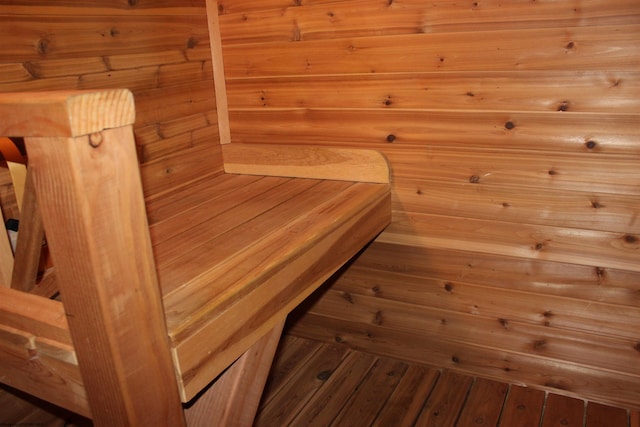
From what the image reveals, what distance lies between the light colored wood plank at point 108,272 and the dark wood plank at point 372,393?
95cm

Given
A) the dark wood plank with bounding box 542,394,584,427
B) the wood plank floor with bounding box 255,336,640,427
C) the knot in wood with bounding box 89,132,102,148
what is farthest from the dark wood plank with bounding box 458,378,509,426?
the knot in wood with bounding box 89,132,102,148

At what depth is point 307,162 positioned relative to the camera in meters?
1.84

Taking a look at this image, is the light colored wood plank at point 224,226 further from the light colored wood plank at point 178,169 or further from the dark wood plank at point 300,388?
the dark wood plank at point 300,388

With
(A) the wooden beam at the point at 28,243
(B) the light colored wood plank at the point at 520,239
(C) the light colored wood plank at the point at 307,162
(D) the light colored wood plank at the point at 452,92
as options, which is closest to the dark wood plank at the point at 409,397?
(B) the light colored wood plank at the point at 520,239

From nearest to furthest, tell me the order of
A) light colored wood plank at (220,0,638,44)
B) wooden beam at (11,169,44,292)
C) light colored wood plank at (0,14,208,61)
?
wooden beam at (11,169,44,292)
light colored wood plank at (0,14,208,61)
light colored wood plank at (220,0,638,44)

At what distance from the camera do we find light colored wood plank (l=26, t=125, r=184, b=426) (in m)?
0.70

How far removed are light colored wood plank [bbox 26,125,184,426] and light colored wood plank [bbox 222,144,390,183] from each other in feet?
3.42

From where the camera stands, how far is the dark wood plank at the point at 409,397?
1726 mm

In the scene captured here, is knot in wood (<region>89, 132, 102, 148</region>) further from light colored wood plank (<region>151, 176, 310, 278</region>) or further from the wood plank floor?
the wood plank floor

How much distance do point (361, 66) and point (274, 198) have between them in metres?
0.51

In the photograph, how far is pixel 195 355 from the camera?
93 cm

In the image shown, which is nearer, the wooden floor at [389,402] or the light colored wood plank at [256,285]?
the light colored wood plank at [256,285]

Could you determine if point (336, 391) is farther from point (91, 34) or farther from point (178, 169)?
point (91, 34)

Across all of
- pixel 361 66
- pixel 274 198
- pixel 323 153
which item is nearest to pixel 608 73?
pixel 361 66
